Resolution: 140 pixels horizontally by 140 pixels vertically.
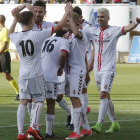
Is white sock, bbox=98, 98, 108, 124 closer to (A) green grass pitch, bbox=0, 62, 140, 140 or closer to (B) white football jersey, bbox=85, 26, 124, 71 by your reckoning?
(A) green grass pitch, bbox=0, 62, 140, 140

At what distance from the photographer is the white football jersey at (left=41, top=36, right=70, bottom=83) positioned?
8281 millimetres

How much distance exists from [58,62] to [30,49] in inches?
28.6

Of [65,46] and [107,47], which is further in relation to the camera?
[107,47]

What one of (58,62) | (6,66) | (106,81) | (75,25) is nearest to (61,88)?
(106,81)

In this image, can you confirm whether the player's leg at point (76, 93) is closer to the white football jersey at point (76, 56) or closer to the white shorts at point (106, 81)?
the white football jersey at point (76, 56)

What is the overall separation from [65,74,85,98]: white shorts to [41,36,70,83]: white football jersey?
197mm

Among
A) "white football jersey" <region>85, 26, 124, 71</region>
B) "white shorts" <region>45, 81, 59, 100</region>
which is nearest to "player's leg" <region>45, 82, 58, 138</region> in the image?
"white shorts" <region>45, 81, 59, 100</region>

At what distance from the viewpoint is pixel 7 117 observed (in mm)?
10695

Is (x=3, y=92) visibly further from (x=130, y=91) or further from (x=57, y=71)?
(x=57, y=71)

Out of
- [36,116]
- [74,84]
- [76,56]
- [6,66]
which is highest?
[76,56]

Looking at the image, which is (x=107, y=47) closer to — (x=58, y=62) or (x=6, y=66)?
(x=58, y=62)

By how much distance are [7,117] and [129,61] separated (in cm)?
1901

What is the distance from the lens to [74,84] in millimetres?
8250

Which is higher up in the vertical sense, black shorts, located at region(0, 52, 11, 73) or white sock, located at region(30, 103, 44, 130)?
white sock, located at region(30, 103, 44, 130)
